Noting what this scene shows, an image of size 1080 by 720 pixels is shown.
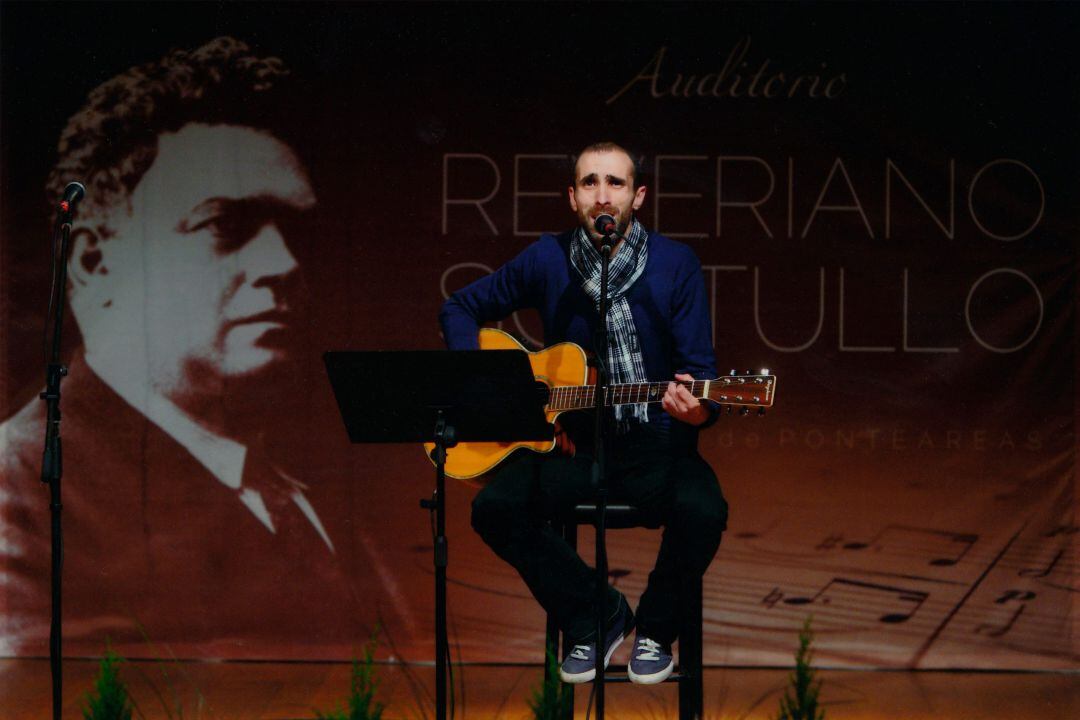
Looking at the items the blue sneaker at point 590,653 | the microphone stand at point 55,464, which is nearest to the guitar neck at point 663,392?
the blue sneaker at point 590,653

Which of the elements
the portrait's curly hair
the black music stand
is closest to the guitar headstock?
the black music stand

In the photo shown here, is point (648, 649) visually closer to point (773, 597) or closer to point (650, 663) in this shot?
point (650, 663)

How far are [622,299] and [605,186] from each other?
34cm

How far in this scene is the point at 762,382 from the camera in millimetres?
3035

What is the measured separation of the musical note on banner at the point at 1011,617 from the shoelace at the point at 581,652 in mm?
2136

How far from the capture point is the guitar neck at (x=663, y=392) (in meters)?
3.05

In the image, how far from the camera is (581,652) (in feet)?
10.5

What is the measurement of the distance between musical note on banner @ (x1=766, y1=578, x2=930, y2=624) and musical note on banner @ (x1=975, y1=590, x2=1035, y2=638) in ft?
0.84

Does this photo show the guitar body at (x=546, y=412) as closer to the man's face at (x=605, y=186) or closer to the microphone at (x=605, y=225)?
the man's face at (x=605, y=186)

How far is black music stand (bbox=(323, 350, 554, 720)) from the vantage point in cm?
286


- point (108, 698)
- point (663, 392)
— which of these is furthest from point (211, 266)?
point (108, 698)

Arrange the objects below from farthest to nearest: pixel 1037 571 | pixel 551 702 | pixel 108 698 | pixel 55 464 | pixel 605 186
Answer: pixel 1037 571 < pixel 605 186 < pixel 55 464 < pixel 108 698 < pixel 551 702

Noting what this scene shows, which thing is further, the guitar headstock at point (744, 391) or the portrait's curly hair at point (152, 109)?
the portrait's curly hair at point (152, 109)

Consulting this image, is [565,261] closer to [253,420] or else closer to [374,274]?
[374,274]
